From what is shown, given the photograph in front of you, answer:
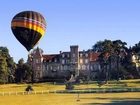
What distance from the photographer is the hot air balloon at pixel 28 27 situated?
234 ft

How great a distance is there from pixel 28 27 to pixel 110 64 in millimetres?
116260

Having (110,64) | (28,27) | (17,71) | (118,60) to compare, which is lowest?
(28,27)

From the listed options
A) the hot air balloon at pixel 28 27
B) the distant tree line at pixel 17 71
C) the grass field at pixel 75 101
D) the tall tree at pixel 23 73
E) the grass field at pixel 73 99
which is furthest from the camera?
→ the tall tree at pixel 23 73

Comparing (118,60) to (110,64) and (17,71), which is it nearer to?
(110,64)

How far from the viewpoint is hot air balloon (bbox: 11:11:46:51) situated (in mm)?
71188

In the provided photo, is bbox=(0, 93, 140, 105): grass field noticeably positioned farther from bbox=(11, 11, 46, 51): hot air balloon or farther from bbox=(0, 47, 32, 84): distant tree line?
bbox=(0, 47, 32, 84): distant tree line

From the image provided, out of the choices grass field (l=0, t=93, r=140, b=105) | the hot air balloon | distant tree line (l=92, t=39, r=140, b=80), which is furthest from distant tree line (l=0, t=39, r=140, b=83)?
the hot air balloon

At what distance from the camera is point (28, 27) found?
71.3 metres

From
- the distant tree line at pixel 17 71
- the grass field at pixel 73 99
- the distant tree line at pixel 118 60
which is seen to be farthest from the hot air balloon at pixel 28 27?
the distant tree line at pixel 118 60

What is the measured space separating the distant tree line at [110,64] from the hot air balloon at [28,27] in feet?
282

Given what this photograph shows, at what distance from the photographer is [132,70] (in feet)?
572

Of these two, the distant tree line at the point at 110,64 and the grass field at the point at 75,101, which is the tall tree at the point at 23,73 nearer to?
the distant tree line at the point at 110,64

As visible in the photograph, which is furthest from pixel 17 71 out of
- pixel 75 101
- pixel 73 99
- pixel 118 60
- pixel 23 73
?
pixel 75 101

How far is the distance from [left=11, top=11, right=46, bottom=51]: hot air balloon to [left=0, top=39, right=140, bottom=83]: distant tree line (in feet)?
282
